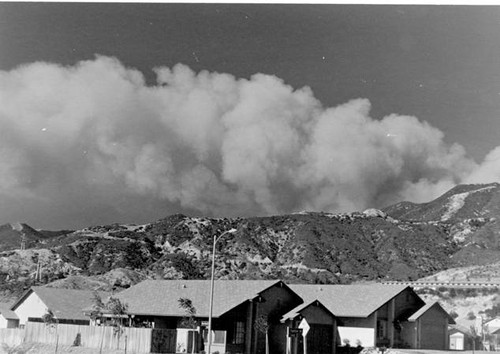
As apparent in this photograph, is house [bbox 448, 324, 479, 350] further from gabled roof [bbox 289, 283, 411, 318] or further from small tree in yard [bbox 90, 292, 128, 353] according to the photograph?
small tree in yard [bbox 90, 292, 128, 353]

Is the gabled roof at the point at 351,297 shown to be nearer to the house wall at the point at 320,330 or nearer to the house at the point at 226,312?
the house wall at the point at 320,330

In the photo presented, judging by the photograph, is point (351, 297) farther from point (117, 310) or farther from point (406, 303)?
point (117, 310)

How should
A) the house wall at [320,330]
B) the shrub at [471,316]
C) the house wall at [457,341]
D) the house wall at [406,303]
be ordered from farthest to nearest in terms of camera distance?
the shrub at [471,316], the house wall at [457,341], the house wall at [406,303], the house wall at [320,330]

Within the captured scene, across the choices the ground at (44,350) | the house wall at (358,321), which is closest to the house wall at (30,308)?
the ground at (44,350)

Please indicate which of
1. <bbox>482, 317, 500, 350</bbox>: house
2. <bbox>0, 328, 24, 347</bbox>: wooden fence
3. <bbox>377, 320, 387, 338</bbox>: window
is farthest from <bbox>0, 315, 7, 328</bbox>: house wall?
<bbox>482, 317, 500, 350</bbox>: house

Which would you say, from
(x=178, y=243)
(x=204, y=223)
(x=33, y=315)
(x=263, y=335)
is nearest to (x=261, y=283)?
(x=263, y=335)

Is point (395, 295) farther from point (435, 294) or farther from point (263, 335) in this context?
point (435, 294)

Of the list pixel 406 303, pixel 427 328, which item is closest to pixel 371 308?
pixel 406 303
